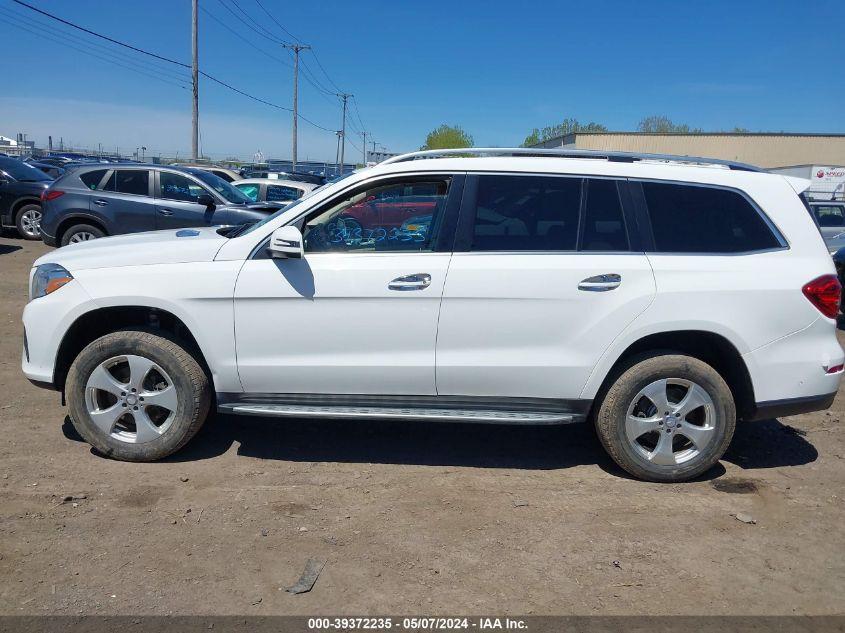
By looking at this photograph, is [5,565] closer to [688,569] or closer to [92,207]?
[688,569]

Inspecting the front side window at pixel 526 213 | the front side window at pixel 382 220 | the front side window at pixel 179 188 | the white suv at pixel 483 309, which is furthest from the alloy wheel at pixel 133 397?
the front side window at pixel 179 188

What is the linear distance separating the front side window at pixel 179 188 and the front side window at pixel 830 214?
14.0m

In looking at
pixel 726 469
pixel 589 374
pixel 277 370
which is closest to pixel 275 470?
pixel 277 370

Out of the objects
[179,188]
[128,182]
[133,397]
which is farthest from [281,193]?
[133,397]

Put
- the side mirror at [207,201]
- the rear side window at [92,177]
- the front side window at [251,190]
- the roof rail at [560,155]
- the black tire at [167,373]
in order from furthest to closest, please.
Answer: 1. the front side window at [251,190]
2. the rear side window at [92,177]
3. the side mirror at [207,201]
4. the roof rail at [560,155]
5. the black tire at [167,373]

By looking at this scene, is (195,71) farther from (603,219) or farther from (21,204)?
(603,219)

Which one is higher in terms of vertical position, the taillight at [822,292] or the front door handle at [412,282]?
the taillight at [822,292]

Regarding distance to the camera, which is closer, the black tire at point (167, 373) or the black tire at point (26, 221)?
the black tire at point (167, 373)

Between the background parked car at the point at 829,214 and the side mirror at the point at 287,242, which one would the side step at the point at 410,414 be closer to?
the side mirror at the point at 287,242

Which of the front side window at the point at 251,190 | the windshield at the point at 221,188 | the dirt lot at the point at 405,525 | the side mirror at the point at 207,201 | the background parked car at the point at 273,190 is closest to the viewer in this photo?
the dirt lot at the point at 405,525

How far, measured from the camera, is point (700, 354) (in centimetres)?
441

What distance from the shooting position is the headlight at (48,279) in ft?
13.9

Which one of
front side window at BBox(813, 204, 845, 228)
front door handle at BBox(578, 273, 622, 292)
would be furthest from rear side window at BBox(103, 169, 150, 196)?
front side window at BBox(813, 204, 845, 228)

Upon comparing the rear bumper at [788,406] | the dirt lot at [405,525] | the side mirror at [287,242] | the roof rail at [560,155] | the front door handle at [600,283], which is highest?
the roof rail at [560,155]
